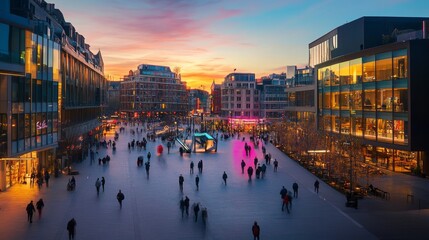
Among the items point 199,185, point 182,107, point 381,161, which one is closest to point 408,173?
point 381,161

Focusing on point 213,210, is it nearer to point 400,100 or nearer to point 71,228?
point 71,228

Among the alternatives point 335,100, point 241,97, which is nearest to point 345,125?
point 335,100

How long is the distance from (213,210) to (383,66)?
2548cm

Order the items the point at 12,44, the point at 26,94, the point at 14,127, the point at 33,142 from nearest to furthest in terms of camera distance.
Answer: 1. the point at 12,44
2. the point at 14,127
3. the point at 26,94
4. the point at 33,142

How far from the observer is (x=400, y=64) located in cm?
3806

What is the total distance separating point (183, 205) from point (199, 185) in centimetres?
865

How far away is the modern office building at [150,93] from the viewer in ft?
544

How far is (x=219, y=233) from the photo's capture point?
1923cm

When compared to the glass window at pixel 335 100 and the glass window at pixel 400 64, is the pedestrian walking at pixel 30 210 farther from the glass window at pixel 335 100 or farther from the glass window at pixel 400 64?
the glass window at pixel 335 100

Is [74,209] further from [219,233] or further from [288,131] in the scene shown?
[288,131]

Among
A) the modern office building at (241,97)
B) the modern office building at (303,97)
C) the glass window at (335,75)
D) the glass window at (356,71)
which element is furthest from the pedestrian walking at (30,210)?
the modern office building at (241,97)

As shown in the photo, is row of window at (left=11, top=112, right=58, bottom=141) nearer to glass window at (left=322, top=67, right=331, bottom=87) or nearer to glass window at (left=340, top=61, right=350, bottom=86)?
glass window at (left=340, top=61, right=350, bottom=86)

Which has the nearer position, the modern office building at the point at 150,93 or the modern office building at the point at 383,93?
the modern office building at the point at 383,93

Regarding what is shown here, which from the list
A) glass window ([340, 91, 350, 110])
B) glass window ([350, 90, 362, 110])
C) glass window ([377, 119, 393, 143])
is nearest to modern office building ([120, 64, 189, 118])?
glass window ([340, 91, 350, 110])
